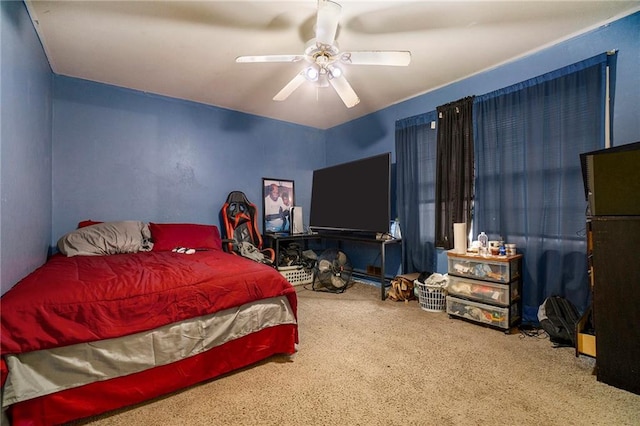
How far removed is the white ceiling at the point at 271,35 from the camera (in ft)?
6.44

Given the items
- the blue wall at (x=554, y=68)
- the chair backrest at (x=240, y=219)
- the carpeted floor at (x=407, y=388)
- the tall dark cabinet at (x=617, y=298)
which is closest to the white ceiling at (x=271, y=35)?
the blue wall at (x=554, y=68)

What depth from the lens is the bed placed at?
1.25 meters

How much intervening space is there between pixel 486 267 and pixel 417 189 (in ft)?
4.06

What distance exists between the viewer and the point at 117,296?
1.46 meters

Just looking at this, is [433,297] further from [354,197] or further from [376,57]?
[376,57]

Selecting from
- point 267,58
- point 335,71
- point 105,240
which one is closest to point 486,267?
point 335,71

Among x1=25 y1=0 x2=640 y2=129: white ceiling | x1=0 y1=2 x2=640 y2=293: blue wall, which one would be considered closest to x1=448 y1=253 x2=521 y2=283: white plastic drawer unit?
x1=0 y1=2 x2=640 y2=293: blue wall

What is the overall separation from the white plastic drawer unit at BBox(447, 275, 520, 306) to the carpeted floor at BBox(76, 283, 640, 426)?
272 mm

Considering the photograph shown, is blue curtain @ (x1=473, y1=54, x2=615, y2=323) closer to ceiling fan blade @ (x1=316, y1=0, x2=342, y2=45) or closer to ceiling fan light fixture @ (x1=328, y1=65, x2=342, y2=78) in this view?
ceiling fan light fixture @ (x1=328, y1=65, x2=342, y2=78)

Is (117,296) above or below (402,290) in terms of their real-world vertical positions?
above

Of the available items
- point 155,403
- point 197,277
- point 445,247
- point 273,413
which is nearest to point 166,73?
point 197,277

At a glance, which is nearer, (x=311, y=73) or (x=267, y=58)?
(x=267, y=58)

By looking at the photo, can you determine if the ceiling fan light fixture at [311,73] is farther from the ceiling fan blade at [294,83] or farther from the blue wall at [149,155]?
the blue wall at [149,155]

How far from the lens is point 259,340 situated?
1.86 metres
